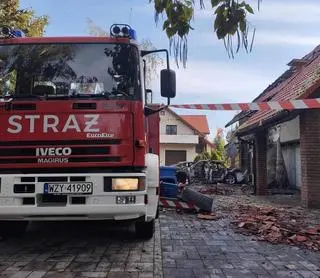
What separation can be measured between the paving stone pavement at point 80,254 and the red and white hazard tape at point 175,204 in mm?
2562

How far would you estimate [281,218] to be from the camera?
1089 centimetres

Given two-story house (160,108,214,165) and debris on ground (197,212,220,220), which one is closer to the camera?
debris on ground (197,212,220,220)

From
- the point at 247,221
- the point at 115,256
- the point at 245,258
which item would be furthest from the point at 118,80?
the point at 247,221

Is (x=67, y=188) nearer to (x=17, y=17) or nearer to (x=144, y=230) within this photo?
(x=144, y=230)

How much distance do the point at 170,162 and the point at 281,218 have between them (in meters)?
44.0

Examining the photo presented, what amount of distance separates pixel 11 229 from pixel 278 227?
473cm

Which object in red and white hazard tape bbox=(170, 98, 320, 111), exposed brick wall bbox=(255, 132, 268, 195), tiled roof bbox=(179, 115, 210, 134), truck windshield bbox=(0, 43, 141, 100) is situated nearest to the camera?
truck windshield bbox=(0, 43, 141, 100)

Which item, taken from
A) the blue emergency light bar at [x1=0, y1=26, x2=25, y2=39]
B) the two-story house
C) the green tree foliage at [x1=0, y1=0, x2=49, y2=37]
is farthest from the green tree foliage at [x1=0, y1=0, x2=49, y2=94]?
the two-story house

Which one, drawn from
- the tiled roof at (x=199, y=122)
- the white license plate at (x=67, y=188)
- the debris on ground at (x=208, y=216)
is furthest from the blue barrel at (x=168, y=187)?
the tiled roof at (x=199, y=122)

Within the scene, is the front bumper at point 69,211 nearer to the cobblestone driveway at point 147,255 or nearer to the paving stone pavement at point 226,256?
the cobblestone driveway at point 147,255

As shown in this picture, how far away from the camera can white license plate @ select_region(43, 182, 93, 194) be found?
653 centimetres

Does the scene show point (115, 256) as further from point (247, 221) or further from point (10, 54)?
point (247, 221)

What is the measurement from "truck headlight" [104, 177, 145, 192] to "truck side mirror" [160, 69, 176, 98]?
1.33 meters

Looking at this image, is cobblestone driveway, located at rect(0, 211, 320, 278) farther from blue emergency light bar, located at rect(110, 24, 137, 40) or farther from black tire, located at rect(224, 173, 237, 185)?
black tire, located at rect(224, 173, 237, 185)
